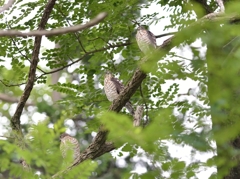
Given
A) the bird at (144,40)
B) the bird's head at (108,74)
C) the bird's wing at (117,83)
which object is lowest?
the bird's head at (108,74)

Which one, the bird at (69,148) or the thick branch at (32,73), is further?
the thick branch at (32,73)

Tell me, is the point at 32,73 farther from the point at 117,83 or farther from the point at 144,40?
the point at 144,40

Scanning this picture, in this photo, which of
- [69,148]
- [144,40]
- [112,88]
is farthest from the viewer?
[112,88]

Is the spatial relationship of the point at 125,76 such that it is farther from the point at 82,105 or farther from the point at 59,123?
the point at 59,123

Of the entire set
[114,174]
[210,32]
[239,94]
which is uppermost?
[210,32]

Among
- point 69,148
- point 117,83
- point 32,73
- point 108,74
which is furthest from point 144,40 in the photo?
point 69,148

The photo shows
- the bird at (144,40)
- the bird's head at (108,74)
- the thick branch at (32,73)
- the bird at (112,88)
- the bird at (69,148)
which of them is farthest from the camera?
the bird's head at (108,74)

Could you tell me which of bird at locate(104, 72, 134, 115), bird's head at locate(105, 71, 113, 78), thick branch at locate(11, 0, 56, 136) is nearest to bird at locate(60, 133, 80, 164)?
thick branch at locate(11, 0, 56, 136)

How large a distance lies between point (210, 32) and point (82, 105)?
10.0ft

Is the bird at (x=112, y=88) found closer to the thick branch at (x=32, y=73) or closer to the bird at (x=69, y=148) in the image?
the bird at (x=69, y=148)

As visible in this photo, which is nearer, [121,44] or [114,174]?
[121,44]

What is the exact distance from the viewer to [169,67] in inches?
86.3

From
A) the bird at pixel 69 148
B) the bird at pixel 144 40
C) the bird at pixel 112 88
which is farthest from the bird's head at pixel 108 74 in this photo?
the bird at pixel 69 148

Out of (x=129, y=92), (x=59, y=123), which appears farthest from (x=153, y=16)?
(x=59, y=123)
